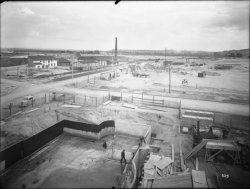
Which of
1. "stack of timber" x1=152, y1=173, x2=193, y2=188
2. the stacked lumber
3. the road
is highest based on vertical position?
the road

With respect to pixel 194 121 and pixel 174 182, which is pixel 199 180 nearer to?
pixel 174 182

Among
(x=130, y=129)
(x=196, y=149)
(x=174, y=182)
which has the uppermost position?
(x=130, y=129)

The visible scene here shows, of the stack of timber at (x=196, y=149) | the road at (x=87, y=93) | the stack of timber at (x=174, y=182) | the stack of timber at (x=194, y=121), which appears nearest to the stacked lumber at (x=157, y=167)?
the stack of timber at (x=174, y=182)

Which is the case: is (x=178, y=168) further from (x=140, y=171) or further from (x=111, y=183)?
(x=111, y=183)

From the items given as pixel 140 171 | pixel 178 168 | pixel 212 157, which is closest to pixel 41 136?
pixel 140 171

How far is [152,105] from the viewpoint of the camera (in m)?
26.6

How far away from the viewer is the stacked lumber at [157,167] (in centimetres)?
1110

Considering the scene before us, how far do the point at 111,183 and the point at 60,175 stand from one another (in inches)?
109

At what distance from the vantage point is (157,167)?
11711mm

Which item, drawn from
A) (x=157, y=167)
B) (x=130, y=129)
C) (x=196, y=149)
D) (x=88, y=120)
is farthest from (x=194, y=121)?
(x=88, y=120)

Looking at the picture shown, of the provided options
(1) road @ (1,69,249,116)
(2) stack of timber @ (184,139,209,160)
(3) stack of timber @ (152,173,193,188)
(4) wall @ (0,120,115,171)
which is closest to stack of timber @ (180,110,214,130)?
(2) stack of timber @ (184,139,209,160)

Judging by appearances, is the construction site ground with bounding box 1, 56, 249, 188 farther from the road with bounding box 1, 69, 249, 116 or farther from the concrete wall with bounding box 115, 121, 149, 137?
the concrete wall with bounding box 115, 121, 149, 137

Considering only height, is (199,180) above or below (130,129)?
below

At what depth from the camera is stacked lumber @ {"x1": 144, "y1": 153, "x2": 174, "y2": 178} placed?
437 inches
